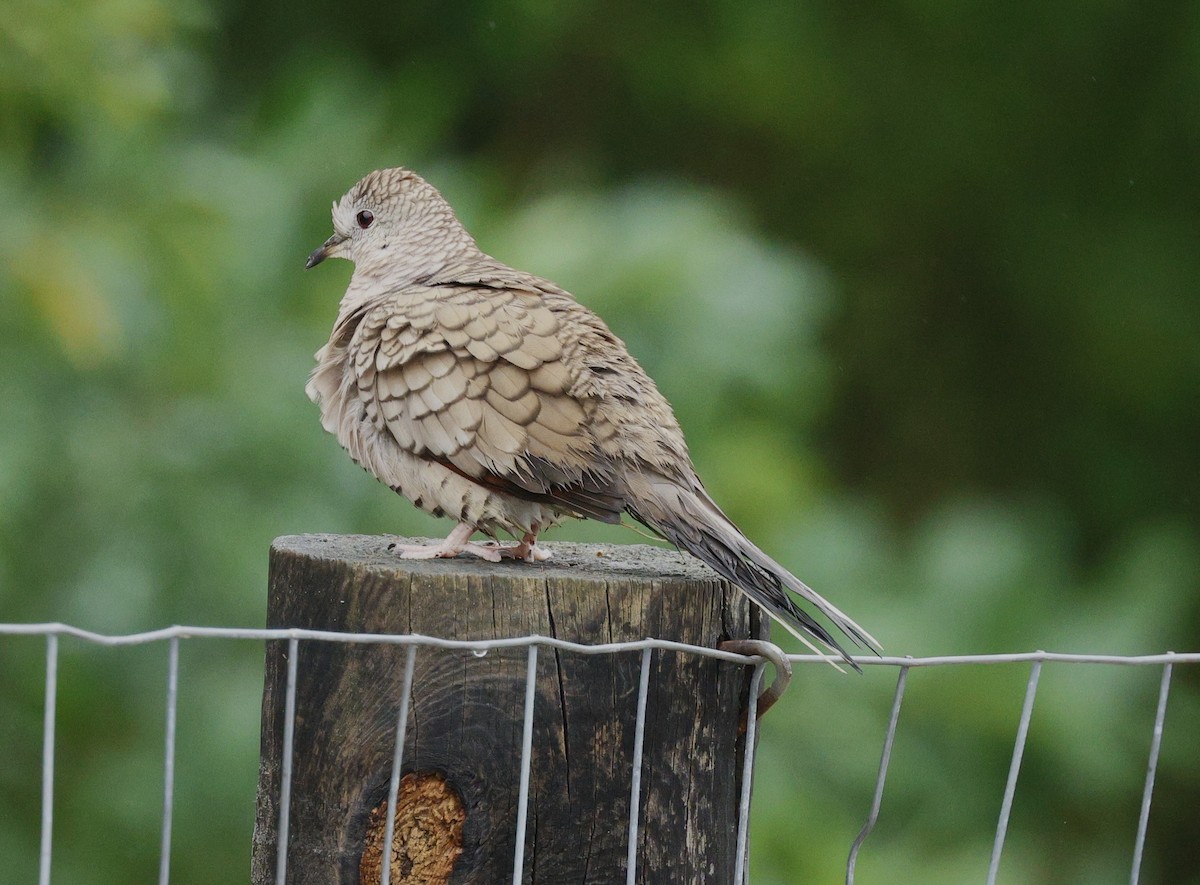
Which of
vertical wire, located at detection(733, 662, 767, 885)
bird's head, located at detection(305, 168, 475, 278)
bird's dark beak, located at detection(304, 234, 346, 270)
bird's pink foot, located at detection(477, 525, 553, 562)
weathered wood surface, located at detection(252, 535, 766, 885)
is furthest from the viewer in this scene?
bird's dark beak, located at detection(304, 234, 346, 270)

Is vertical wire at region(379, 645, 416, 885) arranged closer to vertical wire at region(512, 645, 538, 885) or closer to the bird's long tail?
vertical wire at region(512, 645, 538, 885)

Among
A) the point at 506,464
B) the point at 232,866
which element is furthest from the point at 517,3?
the point at 506,464

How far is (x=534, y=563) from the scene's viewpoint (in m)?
2.72

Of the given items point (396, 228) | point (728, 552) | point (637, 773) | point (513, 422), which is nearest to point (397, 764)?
point (637, 773)

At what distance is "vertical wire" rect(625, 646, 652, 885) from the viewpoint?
214 centimetres

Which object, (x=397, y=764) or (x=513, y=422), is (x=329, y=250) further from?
(x=397, y=764)

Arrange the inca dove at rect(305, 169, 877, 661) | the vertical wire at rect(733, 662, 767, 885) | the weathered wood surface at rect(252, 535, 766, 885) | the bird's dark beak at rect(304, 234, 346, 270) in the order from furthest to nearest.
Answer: the bird's dark beak at rect(304, 234, 346, 270) < the inca dove at rect(305, 169, 877, 661) < the vertical wire at rect(733, 662, 767, 885) < the weathered wood surface at rect(252, 535, 766, 885)

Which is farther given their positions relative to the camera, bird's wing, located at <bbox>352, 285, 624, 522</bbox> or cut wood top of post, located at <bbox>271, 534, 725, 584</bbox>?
bird's wing, located at <bbox>352, 285, 624, 522</bbox>

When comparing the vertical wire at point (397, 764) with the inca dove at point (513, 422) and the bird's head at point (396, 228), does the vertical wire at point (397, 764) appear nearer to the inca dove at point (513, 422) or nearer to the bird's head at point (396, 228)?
the inca dove at point (513, 422)

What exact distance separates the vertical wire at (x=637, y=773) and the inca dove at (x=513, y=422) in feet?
0.99

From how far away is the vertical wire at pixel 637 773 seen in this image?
2141mm

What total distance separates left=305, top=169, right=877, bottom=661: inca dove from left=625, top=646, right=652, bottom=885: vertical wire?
300mm

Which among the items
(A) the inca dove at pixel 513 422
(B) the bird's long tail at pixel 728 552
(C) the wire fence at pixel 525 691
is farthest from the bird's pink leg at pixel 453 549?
(C) the wire fence at pixel 525 691

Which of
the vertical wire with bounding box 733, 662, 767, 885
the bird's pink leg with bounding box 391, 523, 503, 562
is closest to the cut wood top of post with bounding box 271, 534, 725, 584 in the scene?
the bird's pink leg with bounding box 391, 523, 503, 562
